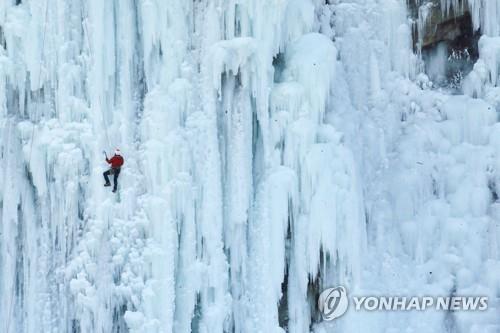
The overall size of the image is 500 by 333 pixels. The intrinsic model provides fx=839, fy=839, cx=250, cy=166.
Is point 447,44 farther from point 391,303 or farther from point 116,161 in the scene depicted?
point 116,161

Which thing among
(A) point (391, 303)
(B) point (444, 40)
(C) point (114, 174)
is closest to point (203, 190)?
(C) point (114, 174)

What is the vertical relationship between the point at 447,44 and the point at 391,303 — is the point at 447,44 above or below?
above

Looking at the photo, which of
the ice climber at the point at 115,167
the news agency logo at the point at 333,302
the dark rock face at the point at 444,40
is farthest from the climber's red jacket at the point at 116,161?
the dark rock face at the point at 444,40

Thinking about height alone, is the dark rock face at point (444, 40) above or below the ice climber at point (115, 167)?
above

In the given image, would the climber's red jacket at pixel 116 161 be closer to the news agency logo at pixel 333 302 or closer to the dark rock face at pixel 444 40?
the news agency logo at pixel 333 302

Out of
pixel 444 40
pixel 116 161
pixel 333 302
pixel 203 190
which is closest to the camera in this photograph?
pixel 116 161

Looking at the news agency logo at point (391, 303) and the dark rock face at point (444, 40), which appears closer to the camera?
the news agency logo at point (391, 303)
